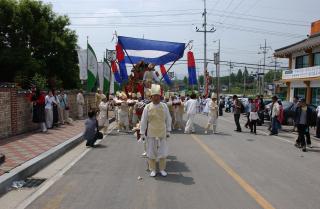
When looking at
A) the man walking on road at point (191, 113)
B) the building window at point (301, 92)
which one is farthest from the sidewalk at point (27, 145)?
the building window at point (301, 92)

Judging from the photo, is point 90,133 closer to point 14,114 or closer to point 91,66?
point 14,114

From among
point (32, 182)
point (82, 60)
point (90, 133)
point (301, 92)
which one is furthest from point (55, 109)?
point (301, 92)

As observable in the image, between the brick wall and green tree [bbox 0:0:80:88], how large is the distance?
13802 millimetres

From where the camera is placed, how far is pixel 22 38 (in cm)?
3434

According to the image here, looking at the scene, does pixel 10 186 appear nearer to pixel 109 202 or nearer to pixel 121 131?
pixel 109 202

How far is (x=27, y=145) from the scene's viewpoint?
12195 millimetres

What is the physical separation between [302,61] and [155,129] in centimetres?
2884

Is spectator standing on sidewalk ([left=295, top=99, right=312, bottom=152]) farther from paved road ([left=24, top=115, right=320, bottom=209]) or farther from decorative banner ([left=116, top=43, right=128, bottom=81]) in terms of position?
decorative banner ([left=116, top=43, right=128, bottom=81])

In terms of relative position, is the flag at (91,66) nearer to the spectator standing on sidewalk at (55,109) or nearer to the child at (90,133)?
the spectator standing on sidewalk at (55,109)

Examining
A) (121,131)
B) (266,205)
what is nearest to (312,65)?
(121,131)

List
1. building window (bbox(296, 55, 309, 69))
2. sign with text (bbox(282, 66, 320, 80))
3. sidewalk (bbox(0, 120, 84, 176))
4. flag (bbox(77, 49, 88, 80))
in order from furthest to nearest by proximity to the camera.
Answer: building window (bbox(296, 55, 309, 69))
sign with text (bbox(282, 66, 320, 80))
flag (bbox(77, 49, 88, 80))
sidewalk (bbox(0, 120, 84, 176))

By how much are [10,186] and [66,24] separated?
1287 inches

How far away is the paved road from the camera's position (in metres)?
6.66

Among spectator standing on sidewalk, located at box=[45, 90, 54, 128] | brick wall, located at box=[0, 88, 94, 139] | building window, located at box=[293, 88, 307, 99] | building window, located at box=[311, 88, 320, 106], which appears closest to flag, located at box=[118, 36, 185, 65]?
spectator standing on sidewalk, located at box=[45, 90, 54, 128]
